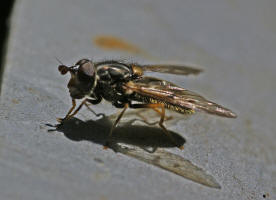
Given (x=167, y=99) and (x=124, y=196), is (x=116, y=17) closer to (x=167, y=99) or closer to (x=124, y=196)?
(x=167, y=99)

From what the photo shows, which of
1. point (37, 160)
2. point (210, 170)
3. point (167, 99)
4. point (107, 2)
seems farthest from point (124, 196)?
point (107, 2)

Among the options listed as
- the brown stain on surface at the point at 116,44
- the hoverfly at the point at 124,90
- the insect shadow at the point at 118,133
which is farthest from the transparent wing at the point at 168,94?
the brown stain on surface at the point at 116,44

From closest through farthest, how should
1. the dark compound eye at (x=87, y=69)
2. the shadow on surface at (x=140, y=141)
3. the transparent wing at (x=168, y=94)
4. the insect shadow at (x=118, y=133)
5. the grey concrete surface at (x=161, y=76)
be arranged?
the grey concrete surface at (x=161, y=76)
the shadow on surface at (x=140, y=141)
the insect shadow at (x=118, y=133)
the dark compound eye at (x=87, y=69)
the transparent wing at (x=168, y=94)

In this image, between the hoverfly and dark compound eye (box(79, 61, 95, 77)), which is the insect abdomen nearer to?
the hoverfly

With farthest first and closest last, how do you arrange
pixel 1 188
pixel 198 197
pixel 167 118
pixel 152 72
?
pixel 152 72 → pixel 167 118 → pixel 198 197 → pixel 1 188

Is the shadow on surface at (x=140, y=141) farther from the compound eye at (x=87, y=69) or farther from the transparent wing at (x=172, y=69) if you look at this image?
the transparent wing at (x=172, y=69)

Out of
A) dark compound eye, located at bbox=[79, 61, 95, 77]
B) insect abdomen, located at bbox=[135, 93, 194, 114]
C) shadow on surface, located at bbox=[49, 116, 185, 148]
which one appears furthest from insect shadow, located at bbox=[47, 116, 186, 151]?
dark compound eye, located at bbox=[79, 61, 95, 77]

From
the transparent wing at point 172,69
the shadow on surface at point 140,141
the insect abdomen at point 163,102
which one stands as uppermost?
the transparent wing at point 172,69
